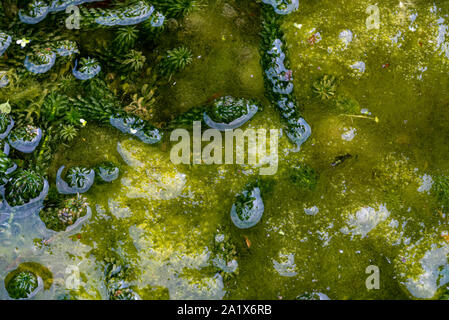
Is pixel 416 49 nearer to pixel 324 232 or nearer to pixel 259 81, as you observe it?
pixel 259 81

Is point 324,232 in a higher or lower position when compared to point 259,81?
lower

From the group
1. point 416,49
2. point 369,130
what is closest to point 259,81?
point 369,130

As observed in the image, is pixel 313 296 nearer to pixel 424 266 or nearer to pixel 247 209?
pixel 247 209

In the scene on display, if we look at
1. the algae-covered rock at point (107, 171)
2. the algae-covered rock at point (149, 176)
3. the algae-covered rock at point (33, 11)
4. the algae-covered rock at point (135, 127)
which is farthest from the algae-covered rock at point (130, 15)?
the algae-covered rock at point (107, 171)

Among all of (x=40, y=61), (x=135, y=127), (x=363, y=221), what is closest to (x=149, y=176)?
(x=135, y=127)

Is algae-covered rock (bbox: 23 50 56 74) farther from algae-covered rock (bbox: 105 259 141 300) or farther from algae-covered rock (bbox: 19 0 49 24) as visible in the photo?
algae-covered rock (bbox: 105 259 141 300)

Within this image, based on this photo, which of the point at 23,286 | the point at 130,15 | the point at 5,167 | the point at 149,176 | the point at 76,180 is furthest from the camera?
the point at 130,15

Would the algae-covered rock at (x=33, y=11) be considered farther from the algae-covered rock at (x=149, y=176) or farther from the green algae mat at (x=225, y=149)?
the algae-covered rock at (x=149, y=176)
